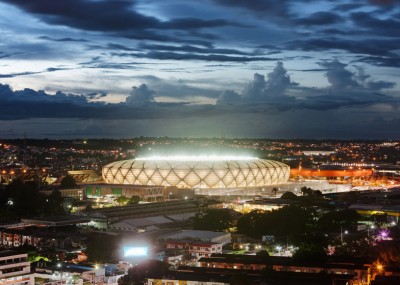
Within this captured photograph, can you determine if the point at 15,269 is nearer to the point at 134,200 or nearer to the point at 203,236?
the point at 203,236

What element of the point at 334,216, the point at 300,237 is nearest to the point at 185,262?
the point at 300,237

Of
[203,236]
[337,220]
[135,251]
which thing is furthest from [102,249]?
[337,220]

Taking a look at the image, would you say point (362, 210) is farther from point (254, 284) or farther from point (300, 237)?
point (254, 284)

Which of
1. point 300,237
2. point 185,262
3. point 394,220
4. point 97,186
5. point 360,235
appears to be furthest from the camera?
point 97,186

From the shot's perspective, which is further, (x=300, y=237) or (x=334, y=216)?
(x=334, y=216)

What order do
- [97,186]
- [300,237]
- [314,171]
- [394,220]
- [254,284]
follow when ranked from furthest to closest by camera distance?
1. [314,171]
2. [97,186]
3. [394,220]
4. [300,237]
5. [254,284]

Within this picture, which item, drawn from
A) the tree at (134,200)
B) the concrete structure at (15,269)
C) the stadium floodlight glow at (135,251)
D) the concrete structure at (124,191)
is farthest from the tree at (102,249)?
the concrete structure at (124,191)

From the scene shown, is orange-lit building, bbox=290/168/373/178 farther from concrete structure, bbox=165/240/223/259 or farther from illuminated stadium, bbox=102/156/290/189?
concrete structure, bbox=165/240/223/259
